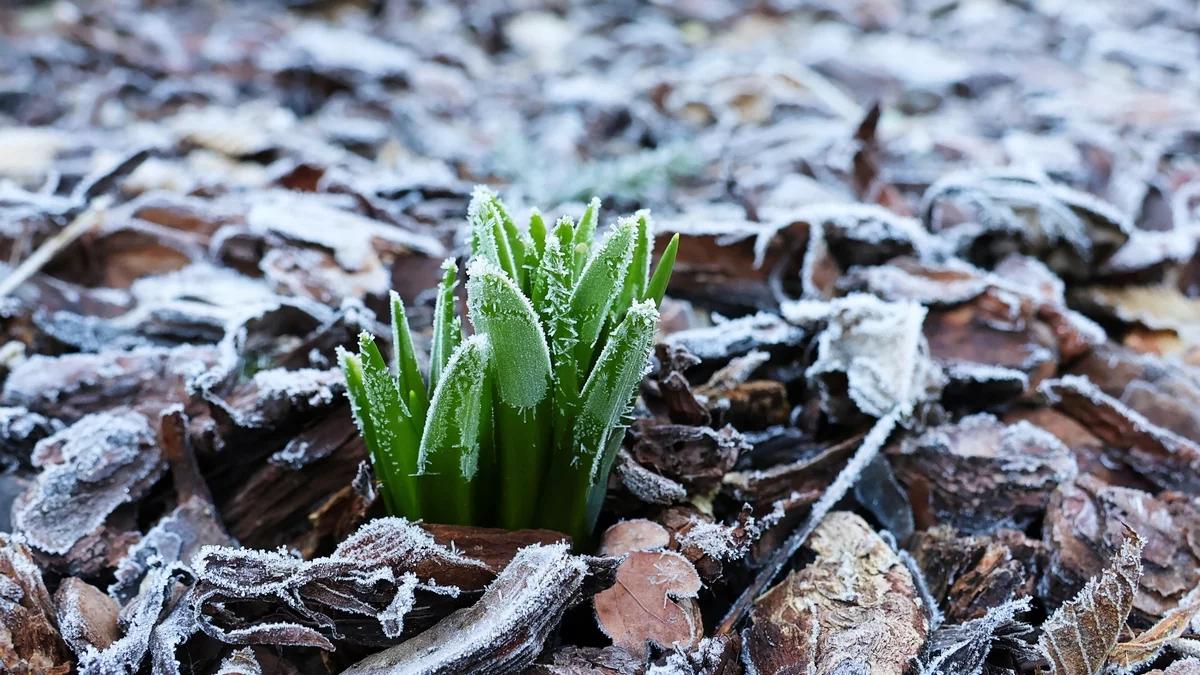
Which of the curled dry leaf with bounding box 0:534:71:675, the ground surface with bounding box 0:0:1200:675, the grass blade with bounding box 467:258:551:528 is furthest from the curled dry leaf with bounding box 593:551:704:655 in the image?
the curled dry leaf with bounding box 0:534:71:675

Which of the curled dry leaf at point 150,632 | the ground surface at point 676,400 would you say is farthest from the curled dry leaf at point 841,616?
the curled dry leaf at point 150,632

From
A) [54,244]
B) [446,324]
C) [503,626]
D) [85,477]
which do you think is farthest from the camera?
[54,244]

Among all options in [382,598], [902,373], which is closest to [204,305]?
[382,598]

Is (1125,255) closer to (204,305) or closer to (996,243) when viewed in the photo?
(996,243)

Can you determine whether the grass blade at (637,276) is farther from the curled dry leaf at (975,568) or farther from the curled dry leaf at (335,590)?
the curled dry leaf at (975,568)

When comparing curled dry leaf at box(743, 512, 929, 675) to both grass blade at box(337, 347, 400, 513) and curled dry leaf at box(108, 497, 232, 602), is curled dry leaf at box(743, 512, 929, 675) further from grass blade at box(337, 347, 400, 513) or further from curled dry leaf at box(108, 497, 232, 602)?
curled dry leaf at box(108, 497, 232, 602)

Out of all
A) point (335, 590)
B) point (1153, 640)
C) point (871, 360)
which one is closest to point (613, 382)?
point (335, 590)

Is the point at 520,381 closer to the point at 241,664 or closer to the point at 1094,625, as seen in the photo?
the point at 241,664
